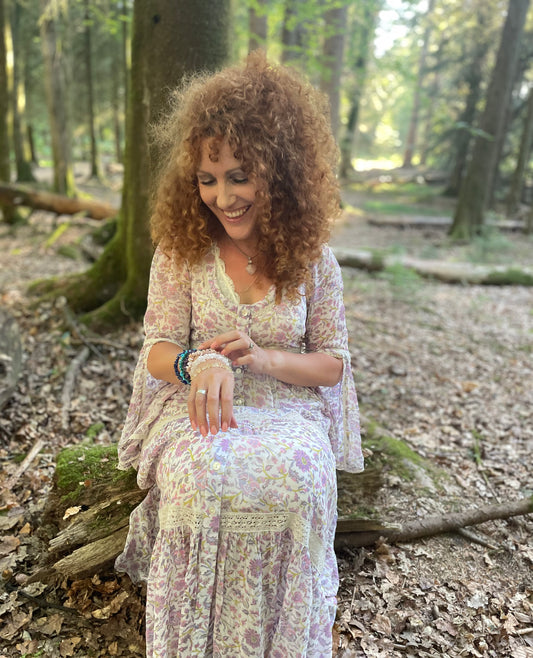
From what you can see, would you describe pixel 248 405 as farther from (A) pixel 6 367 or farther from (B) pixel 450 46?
(B) pixel 450 46

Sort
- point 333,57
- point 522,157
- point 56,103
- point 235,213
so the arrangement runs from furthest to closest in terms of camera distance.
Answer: point 522,157 → point 56,103 → point 333,57 → point 235,213

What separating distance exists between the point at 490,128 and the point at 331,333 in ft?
34.2

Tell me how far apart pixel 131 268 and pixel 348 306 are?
3.12 metres

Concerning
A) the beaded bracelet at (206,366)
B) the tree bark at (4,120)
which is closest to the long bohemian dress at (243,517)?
the beaded bracelet at (206,366)

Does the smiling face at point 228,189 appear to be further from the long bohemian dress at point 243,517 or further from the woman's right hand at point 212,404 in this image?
the woman's right hand at point 212,404

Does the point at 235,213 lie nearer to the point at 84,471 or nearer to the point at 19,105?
the point at 84,471

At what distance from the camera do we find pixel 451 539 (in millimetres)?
2719

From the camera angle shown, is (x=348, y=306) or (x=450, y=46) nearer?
(x=348, y=306)

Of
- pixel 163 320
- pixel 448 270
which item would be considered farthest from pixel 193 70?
pixel 448 270

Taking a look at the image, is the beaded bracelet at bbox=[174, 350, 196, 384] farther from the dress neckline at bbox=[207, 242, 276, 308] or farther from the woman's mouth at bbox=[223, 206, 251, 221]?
the woman's mouth at bbox=[223, 206, 251, 221]

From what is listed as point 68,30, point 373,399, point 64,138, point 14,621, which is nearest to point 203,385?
point 14,621

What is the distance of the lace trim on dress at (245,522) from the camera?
64.3 inches

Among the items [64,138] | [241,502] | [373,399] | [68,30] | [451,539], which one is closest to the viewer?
[241,502]

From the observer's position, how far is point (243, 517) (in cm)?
163
